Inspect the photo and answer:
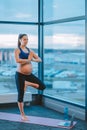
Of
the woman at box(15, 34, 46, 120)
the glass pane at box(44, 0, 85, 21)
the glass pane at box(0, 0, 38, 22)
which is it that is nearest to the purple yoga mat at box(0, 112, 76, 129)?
the woman at box(15, 34, 46, 120)

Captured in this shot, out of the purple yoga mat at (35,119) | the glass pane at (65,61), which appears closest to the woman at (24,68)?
the purple yoga mat at (35,119)

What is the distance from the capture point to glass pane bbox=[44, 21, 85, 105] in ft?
21.1

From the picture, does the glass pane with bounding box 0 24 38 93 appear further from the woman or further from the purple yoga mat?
the woman

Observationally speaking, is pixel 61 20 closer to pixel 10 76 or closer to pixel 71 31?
pixel 71 31

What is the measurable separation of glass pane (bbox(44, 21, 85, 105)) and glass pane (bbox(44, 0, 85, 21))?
A: 0.20 meters

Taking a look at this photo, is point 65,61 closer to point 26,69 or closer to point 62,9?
point 62,9

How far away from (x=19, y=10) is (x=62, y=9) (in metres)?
1.08

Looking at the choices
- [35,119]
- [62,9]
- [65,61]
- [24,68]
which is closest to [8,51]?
[65,61]

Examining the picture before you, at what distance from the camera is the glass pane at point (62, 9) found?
634 centimetres

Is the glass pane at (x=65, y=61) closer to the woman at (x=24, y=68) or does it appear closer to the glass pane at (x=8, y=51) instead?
the glass pane at (x=8, y=51)

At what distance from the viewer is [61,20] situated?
6836mm

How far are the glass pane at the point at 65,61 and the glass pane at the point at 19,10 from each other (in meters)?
0.49

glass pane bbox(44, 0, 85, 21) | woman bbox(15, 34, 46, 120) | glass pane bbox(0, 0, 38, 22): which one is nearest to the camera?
woman bbox(15, 34, 46, 120)

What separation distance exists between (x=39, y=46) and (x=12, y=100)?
1435 mm
